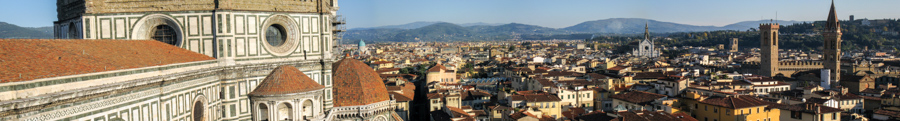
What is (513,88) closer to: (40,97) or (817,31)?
(40,97)

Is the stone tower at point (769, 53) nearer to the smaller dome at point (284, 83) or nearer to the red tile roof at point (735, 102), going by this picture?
the red tile roof at point (735, 102)

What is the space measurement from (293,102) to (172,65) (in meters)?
3.21

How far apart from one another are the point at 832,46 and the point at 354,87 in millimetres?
65283

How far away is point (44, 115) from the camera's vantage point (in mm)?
10320

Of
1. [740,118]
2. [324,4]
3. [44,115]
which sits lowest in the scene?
[740,118]

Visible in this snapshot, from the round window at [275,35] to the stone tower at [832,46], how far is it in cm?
5974

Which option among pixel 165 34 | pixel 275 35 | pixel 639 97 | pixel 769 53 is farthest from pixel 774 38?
pixel 165 34

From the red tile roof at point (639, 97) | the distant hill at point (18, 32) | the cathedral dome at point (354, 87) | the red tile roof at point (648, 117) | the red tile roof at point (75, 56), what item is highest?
the distant hill at point (18, 32)

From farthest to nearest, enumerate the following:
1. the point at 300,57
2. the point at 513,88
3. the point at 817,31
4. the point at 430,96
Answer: the point at 817,31 < the point at 513,88 < the point at 430,96 < the point at 300,57

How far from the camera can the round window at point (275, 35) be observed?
17.1 meters

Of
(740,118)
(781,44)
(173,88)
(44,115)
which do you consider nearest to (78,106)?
(44,115)

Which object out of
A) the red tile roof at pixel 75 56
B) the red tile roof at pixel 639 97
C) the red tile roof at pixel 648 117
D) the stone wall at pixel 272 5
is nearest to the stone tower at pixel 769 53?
the red tile roof at pixel 639 97

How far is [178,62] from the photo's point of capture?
1406 centimetres

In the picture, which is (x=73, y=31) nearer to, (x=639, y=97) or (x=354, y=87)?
(x=354, y=87)
